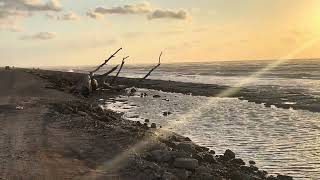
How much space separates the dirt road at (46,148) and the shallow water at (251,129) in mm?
5807

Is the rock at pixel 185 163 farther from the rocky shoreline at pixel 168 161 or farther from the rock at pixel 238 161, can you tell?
the rock at pixel 238 161

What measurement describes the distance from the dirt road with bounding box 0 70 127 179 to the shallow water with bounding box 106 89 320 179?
229 inches

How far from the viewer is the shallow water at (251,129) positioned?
18.6 meters

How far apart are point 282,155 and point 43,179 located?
34.8 ft

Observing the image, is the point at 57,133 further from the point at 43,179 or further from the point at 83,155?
the point at 43,179

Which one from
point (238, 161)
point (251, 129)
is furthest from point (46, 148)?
point (251, 129)

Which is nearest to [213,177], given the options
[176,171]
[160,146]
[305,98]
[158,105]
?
[176,171]

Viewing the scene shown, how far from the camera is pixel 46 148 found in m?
16.3

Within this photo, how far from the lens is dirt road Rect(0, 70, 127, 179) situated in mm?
13422

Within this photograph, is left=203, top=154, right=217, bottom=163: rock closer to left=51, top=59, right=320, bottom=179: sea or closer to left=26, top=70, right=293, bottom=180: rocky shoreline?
left=26, top=70, right=293, bottom=180: rocky shoreline

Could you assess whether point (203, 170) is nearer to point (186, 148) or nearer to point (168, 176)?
point (168, 176)

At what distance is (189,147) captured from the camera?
18547 millimetres

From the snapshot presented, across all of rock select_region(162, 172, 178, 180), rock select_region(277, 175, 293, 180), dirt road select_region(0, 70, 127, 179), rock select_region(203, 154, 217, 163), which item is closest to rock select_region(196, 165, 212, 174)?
rock select_region(162, 172, 178, 180)

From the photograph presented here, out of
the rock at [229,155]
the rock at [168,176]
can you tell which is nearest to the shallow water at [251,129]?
the rock at [229,155]
